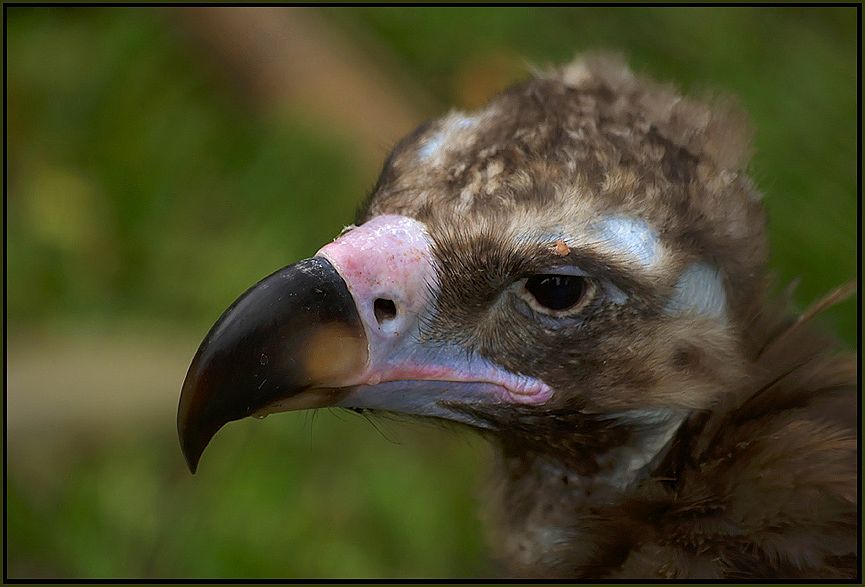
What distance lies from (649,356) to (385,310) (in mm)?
538

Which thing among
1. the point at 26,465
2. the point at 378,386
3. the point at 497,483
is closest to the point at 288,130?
the point at 26,465

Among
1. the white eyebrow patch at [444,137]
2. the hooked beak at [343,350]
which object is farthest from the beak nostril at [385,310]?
the white eyebrow patch at [444,137]

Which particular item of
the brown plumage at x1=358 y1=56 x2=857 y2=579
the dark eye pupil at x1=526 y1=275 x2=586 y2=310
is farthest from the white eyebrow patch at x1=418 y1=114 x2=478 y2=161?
the dark eye pupil at x1=526 y1=275 x2=586 y2=310

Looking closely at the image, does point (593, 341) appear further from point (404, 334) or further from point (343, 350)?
point (343, 350)

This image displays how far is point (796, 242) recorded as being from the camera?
4312mm

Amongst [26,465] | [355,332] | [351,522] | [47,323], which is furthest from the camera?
[47,323]

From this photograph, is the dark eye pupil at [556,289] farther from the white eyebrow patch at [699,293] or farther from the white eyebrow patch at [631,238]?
the white eyebrow patch at [699,293]

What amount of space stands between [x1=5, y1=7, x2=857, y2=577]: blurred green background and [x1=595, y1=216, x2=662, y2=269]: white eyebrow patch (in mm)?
1631

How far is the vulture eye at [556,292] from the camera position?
1.95 metres

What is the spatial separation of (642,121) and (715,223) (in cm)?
27

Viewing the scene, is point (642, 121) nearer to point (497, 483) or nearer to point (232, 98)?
point (497, 483)

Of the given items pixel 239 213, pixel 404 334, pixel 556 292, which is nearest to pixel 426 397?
pixel 404 334

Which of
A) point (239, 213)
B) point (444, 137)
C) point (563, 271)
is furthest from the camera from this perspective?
point (239, 213)

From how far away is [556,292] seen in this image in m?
1.96
